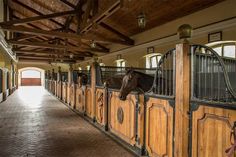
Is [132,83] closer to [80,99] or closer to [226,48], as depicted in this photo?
[226,48]

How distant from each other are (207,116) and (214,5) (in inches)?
168

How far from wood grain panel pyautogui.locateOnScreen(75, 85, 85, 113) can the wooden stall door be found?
202cm

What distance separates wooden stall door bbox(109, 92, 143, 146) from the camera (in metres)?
3.10

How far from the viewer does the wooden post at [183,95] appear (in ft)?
6.72

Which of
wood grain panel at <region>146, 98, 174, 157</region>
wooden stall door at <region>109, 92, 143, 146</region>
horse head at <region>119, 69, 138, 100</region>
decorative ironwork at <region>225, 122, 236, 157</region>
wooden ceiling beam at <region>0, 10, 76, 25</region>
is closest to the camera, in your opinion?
decorative ironwork at <region>225, 122, 236, 157</region>

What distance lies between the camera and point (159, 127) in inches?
98.1

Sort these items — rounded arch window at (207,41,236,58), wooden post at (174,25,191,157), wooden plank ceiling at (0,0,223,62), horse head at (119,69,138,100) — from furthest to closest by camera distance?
1. wooden plank ceiling at (0,0,223,62)
2. rounded arch window at (207,41,236,58)
3. horse head at (119,69,138,100)
4. wooden post at (174,25,191,157)

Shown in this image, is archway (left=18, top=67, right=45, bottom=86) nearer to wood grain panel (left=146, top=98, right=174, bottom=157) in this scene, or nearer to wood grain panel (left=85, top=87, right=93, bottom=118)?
wood grain panel (left=85, top=87, right=93, bottom=118)

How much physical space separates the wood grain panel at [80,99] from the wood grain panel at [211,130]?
14.0 feet

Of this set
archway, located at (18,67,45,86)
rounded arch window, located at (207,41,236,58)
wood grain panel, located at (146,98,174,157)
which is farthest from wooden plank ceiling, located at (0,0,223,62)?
archway, located at (18,67,45,86)

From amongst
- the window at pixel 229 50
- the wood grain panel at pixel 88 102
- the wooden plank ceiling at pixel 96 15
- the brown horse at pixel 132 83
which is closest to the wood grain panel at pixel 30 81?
the wooden plank ceiling at pixel 96 15

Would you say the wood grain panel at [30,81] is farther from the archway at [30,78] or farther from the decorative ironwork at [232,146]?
the decorative ironwork at [232,146]

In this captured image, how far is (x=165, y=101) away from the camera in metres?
2.35

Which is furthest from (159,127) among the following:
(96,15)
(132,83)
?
(96,15)
